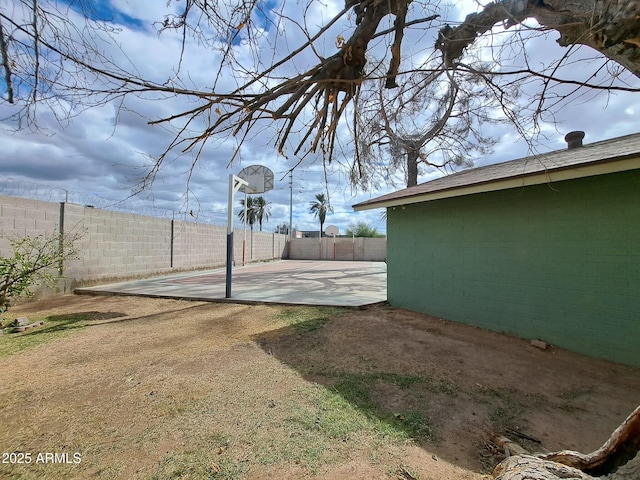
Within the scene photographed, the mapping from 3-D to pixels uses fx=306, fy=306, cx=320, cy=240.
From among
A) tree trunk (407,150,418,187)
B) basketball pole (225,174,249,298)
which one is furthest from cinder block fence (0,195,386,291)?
tree trunk (407,150,418,187)

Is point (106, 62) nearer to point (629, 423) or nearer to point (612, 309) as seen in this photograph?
point (629, 423)

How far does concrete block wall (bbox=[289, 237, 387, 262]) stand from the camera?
22391 millimetres

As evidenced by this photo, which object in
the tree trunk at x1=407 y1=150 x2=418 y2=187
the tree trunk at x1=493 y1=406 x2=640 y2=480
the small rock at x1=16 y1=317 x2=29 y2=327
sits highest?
the tree trunk at x1=407 y1=150 x2=418 y2=187

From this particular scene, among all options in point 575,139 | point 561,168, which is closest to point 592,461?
point 561,168

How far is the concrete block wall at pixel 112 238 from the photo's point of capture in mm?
6754

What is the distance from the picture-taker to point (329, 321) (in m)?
5.14

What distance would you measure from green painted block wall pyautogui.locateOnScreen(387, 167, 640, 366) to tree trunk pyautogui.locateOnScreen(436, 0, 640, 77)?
225cm

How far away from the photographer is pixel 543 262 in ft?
13.8

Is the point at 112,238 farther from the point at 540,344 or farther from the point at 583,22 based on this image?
the point at 583,22

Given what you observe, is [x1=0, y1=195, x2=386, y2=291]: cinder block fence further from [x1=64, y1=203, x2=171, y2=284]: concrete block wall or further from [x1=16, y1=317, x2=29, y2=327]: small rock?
[x1=16, y1=317, x2=29, y2=327]: small rock

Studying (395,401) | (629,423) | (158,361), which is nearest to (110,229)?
(158,361)

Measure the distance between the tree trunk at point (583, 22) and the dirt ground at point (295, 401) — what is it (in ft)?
8.42

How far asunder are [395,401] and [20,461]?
8.45ft

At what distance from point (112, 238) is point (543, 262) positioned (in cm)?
1063
